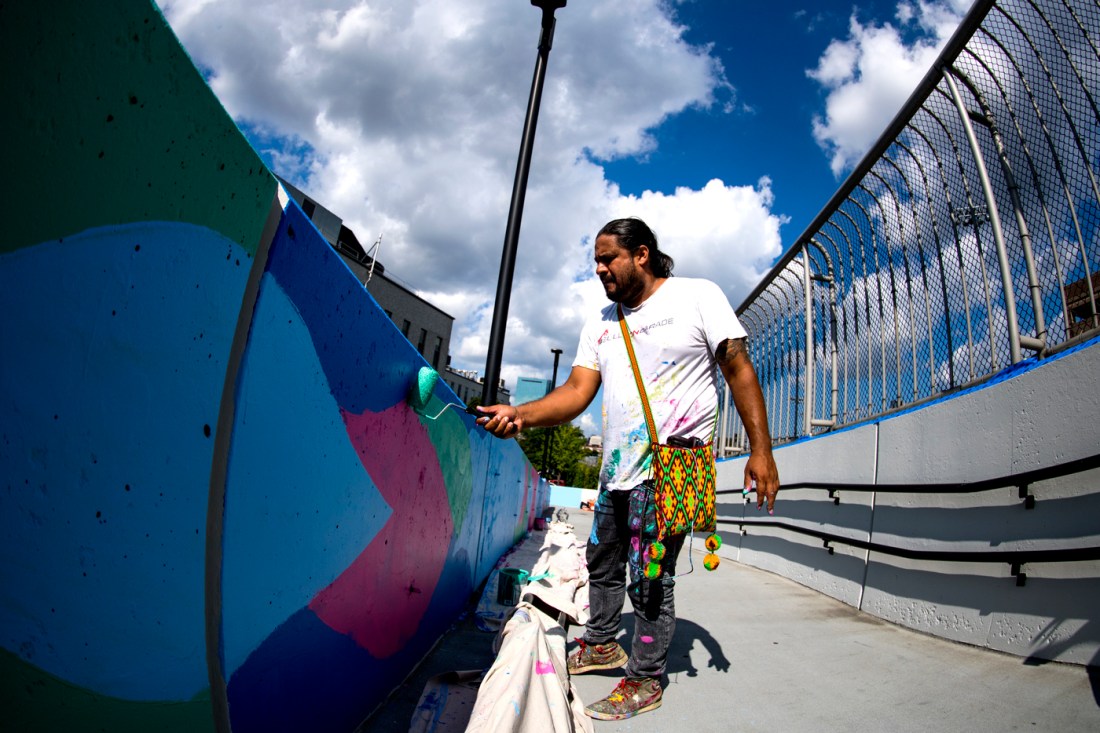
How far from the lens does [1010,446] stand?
2.60 m

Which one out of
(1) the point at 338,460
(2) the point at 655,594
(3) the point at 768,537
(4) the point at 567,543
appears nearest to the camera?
(1) the point at 338,460

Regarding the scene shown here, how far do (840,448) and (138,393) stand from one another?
15.1ft

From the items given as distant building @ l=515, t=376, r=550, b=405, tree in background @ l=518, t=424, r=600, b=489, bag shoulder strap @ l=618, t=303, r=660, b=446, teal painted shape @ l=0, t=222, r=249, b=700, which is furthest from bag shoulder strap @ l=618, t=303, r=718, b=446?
tree in background @ l=518, t=424, r=600, b=489

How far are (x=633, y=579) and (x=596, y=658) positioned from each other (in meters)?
0.50

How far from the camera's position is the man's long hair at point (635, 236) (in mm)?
2498

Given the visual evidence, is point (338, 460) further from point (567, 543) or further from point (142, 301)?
point (567, 543)

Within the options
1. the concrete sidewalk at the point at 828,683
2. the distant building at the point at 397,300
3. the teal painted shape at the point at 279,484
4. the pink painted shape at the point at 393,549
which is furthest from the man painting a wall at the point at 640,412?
the distant building at the point at 397,300

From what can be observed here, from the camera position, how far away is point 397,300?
35688 mm

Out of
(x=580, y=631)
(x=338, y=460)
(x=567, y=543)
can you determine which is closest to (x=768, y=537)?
(x=567, y=543)

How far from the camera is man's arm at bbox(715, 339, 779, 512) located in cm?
215

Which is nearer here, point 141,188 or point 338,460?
point 141,188

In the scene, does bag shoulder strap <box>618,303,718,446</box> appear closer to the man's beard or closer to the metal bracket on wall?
the man's beard

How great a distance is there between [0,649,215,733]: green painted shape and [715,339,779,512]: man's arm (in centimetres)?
186

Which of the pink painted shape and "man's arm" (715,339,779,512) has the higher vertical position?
"man's arm" (715,339,779,512)
